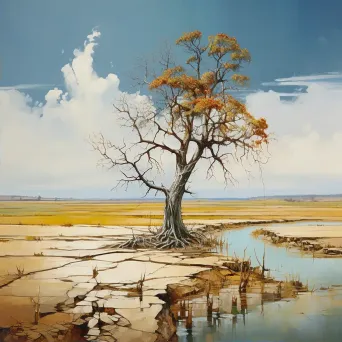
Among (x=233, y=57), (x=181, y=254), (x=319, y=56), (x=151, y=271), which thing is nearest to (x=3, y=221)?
(x=181, y=254)

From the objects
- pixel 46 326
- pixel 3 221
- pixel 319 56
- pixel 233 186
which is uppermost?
pixel 319 56

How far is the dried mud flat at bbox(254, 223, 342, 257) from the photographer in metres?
5.32

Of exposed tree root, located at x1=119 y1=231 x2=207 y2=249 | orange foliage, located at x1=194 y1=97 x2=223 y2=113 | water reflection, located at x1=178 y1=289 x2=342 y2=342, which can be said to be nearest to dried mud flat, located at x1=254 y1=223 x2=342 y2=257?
exposed tree root, located at x1=119 y1=231 x2=207 y2=249

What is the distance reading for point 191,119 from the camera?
5.05 m

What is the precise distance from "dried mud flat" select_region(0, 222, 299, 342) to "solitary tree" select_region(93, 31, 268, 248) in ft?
2.20

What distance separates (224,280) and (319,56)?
1.90 metres

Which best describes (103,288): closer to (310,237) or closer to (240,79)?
(240,79)

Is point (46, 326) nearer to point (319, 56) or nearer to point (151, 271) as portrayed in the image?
point (151, 271)

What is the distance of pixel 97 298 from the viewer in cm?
347

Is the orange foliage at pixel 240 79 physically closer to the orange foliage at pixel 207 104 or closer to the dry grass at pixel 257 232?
the orange foliage at pixel 207 104

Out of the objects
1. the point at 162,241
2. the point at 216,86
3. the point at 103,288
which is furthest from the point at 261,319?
the point at 216,86

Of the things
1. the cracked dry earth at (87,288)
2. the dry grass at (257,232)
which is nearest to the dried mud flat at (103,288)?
the cracked dry earth at (87,288)

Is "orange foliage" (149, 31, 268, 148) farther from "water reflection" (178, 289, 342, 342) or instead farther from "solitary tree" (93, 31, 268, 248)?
"water reflection" (178, 289, 342, 342)

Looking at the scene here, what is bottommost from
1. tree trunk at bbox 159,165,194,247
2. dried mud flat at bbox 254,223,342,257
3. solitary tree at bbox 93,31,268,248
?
dried mud flat at bbox 254,223,342,257
